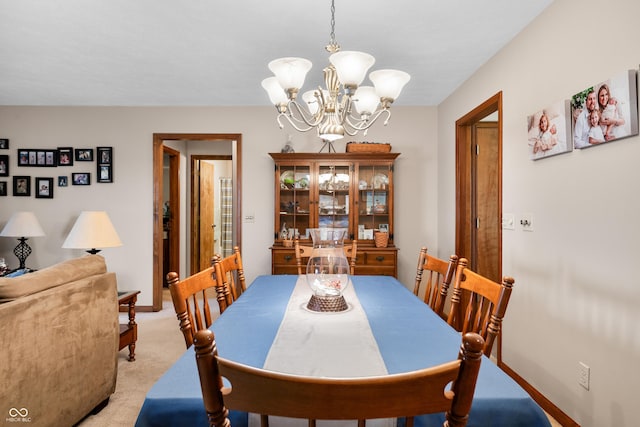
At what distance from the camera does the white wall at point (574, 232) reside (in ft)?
5.50

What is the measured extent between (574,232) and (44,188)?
16.9ft

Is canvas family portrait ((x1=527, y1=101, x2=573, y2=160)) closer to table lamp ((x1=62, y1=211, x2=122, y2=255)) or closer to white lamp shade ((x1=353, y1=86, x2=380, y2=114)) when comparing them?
white lamp shade ((x1=353, y1=86, x2=380, y2=114))

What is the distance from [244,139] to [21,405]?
323 cm

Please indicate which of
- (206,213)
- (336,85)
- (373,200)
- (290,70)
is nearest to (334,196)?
(373,200)

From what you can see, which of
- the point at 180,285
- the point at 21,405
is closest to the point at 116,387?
the point at 21,405

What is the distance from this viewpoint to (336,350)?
3.92ft

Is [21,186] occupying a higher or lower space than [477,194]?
higher

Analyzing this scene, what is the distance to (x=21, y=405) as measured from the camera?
163 centimetres

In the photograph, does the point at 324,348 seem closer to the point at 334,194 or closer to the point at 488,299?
the point at 488,299

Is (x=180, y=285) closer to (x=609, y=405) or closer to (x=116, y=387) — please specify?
(x=116, y=387)

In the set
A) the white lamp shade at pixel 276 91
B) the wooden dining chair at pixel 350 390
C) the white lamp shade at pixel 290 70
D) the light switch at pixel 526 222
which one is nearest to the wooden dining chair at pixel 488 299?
the wooden dining chair at pixel 350 390

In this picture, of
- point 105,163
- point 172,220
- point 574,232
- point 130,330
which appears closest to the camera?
point 574,232

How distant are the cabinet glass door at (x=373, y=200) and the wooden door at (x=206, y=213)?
115 inches

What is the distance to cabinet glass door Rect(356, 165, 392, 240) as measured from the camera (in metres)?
4.13
